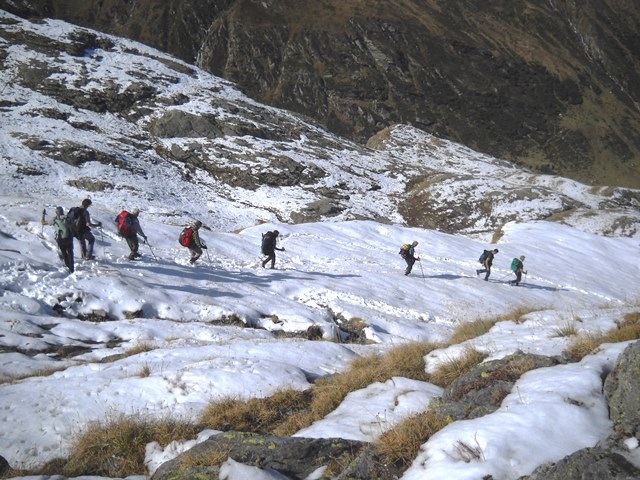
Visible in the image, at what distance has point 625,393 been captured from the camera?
3783 millimetres

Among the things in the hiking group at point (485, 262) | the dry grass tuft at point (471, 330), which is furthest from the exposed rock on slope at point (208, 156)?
the dry grass tuft at point (471, 330)

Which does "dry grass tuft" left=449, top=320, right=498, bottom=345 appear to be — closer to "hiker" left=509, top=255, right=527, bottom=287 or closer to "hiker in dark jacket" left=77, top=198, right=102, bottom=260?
"hiker in dark jacket" left=77, top=198, right=102, bottom=260

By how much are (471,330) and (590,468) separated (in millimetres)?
5557

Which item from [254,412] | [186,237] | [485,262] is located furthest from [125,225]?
[485,262]

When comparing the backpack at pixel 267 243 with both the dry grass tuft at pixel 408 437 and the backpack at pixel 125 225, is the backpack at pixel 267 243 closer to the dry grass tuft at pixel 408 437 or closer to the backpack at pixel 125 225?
the backpack at pixel 125 225

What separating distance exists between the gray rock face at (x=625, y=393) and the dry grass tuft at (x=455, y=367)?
1.94m

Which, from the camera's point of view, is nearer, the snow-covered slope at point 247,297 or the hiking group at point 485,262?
the snow-covered slope at point 247,297

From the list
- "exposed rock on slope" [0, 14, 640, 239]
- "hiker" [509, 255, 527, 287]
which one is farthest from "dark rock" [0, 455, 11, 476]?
"exposed rock on slope" [0, 14, 640, 239]

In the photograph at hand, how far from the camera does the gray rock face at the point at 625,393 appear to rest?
11.4 ft

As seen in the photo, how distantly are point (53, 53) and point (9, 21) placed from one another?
33.1 feet

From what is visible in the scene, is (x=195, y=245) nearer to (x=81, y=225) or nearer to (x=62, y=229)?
(x=81, y=225)

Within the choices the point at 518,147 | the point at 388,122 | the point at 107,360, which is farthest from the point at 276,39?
the point at 107,360

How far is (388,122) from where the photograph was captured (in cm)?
10544

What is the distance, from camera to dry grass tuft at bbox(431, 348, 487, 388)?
586cm
